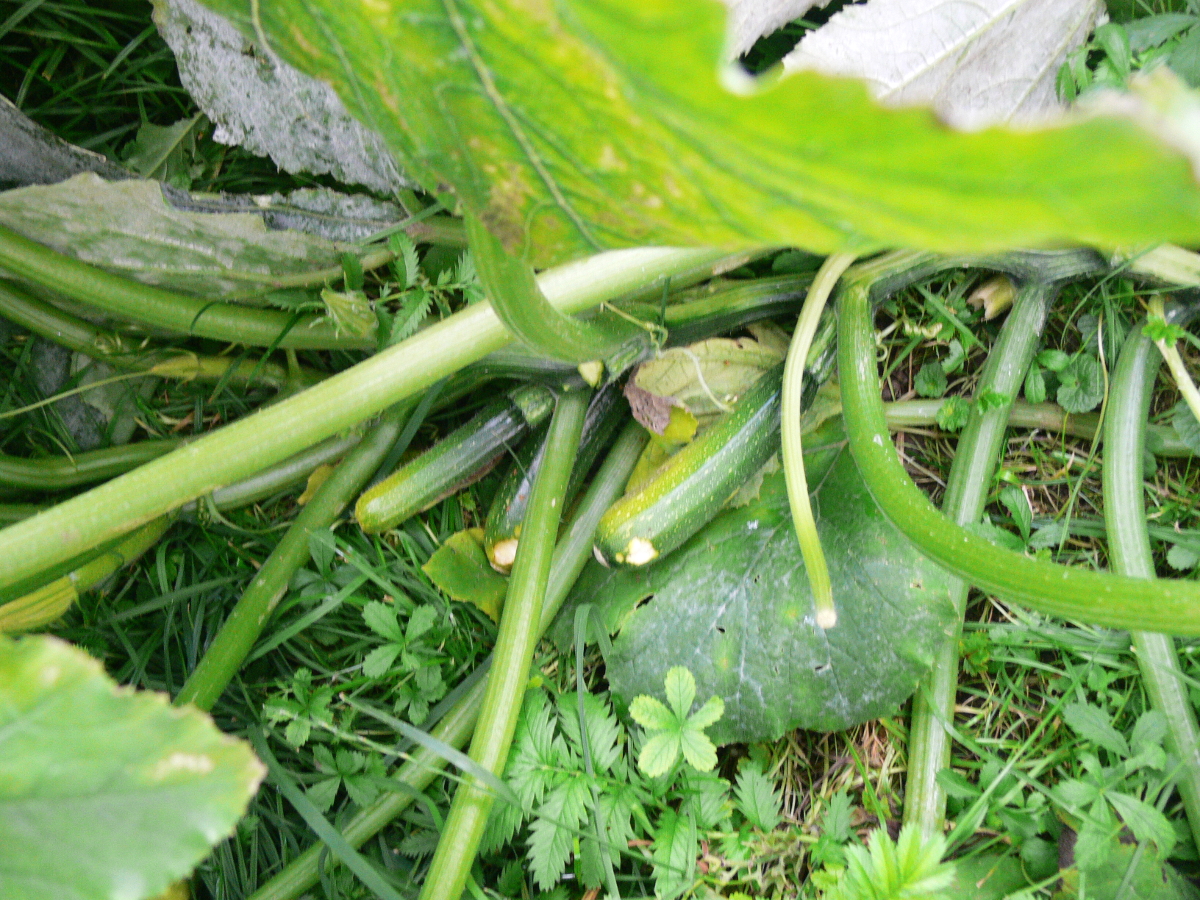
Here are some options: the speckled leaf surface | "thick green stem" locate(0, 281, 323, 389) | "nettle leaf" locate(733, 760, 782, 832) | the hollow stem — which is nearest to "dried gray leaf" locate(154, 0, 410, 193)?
the speckled leaf surface

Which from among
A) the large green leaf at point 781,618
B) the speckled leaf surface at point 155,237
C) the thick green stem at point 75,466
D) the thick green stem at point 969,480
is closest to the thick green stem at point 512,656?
the large green leaf at point 781,618

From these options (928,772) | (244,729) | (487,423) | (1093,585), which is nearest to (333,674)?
(244,729)

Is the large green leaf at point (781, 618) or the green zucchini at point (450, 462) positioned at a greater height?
the green zucchini at point (450, 462)

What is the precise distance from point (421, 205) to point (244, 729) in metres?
1.11

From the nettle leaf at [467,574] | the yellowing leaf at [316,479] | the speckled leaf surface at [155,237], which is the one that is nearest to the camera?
the speckled leaf surface at [155,237]

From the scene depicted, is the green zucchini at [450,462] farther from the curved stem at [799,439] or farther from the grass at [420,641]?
the curved stem at [799,439]

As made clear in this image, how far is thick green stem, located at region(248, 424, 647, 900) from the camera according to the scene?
1533 millimetres

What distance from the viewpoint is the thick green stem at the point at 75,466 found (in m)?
1.69

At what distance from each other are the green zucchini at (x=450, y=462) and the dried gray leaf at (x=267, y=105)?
1.52 feet

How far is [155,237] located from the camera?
1453 mm

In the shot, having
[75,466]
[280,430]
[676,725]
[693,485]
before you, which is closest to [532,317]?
[280,430]

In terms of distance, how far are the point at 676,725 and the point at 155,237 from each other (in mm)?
1225

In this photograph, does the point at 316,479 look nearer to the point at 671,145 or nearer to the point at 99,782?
the point at 99,782

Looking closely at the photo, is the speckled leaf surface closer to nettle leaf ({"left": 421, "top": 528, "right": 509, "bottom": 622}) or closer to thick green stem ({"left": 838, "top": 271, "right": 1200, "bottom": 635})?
nettle leaf ({"left": 421, "top": 528, "right": 509, "bottom": 622})
